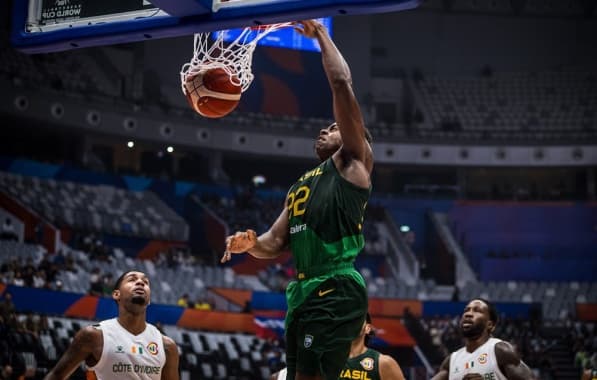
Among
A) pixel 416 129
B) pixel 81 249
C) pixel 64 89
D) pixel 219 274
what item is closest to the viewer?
pixel 81 249

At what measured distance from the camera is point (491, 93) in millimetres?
36844

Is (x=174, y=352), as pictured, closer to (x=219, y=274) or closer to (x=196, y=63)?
(x=196, y=63)

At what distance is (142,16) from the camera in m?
4.96

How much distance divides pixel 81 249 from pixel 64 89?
728 centimetres

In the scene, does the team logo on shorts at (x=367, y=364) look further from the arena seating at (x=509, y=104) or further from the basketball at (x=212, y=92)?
the arena seating at (x=509, y=104)

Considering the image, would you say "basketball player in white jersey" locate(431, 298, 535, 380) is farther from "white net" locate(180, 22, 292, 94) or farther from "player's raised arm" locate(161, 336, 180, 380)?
"white net" locate(180, 22, 292, 94)

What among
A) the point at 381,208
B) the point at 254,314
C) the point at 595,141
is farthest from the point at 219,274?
the point at 595,141

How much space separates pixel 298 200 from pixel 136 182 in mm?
26741

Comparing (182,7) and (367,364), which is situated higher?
(182,7)

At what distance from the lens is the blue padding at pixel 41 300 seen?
18.7m

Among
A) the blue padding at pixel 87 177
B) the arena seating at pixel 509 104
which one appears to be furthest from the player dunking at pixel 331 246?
the arena seating at pixel 509 104

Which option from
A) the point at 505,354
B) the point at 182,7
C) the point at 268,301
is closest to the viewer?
the point at 182,7

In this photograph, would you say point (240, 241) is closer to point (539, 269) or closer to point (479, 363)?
point (479, 363)

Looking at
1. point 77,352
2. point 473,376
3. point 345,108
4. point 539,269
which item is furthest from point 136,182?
point 345,108
